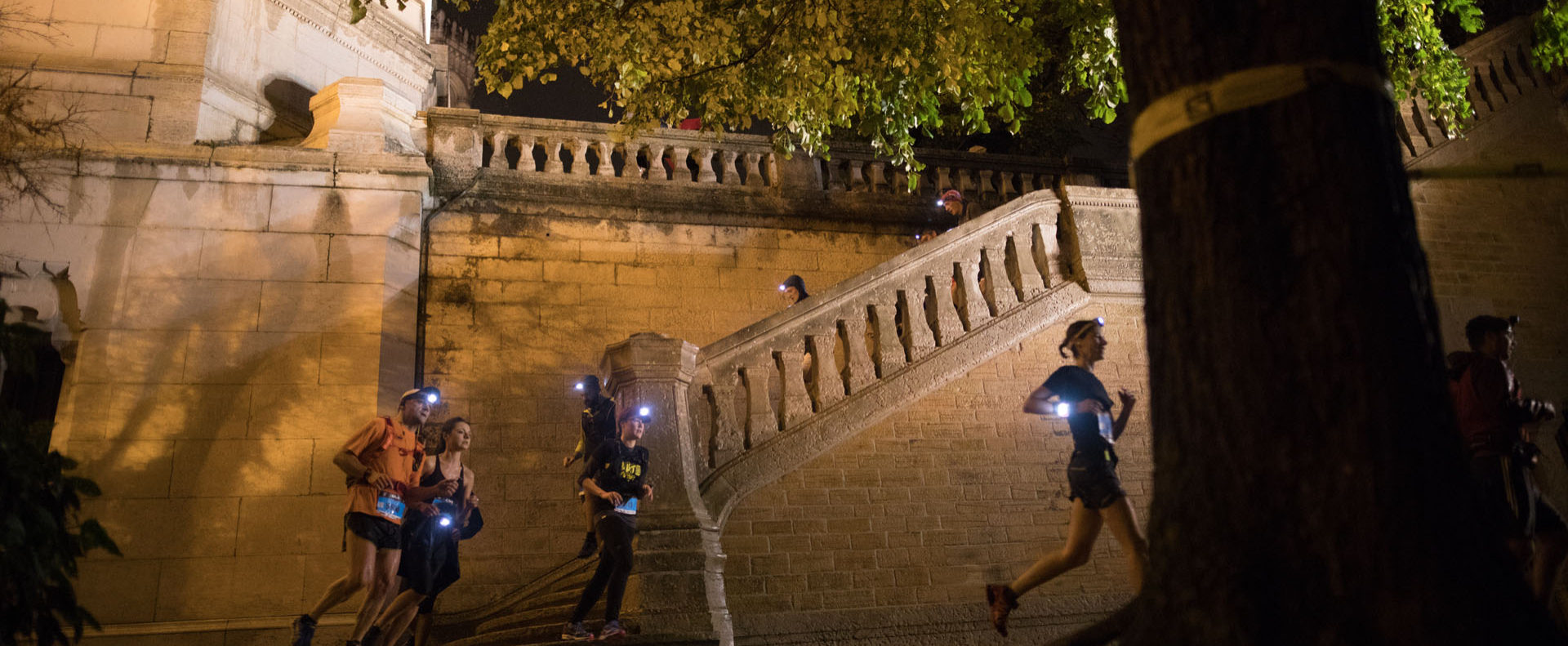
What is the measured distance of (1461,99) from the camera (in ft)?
33.5

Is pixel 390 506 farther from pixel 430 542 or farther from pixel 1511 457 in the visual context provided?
pixel 1511 457

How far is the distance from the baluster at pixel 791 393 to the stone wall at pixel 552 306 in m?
2.68

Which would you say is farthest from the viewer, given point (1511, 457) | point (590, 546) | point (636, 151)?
point (636, 151)

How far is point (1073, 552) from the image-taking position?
4.82 metres

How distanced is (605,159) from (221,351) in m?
4.17

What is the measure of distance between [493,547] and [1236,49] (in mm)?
7628

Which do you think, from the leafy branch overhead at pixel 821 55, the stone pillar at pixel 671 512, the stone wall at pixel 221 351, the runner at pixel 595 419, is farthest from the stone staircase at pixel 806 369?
the stone wall at pixel 221 351

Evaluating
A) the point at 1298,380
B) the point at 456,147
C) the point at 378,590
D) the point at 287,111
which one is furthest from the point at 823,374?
the point at 287,111

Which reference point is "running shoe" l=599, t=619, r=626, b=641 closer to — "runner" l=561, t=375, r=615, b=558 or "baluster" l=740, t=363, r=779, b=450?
"runner" l=561, t=375, r=615, b=558

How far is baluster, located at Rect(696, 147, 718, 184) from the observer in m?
11.1

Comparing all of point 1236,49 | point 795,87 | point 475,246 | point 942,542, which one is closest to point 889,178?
point 795,87

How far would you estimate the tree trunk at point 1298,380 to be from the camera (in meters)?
2.20

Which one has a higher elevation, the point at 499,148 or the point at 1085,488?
the point at 499,148

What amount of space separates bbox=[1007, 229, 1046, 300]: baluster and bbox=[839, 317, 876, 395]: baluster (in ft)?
5.48
